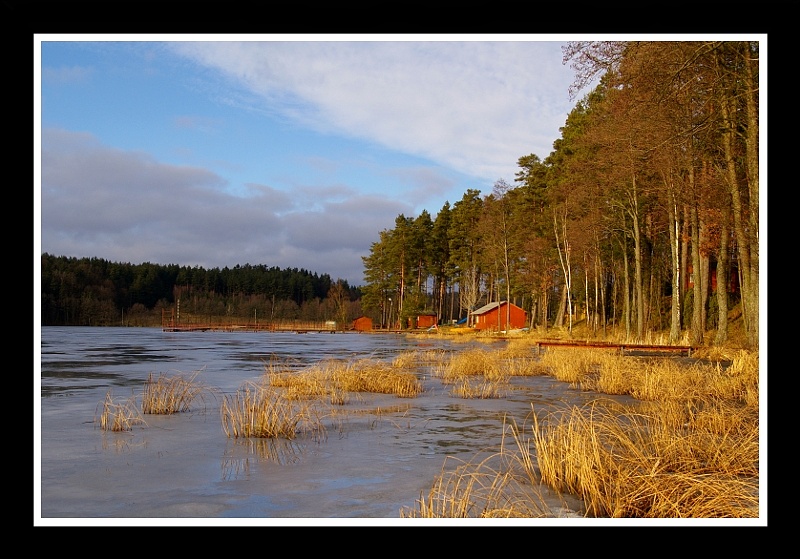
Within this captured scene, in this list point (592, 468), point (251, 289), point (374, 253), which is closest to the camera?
point (592, 468)

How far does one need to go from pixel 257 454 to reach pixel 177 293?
116m

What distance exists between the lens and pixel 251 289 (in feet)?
436

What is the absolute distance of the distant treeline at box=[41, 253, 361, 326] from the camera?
297 feet

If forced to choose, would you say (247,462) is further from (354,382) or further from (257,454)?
(354,382)

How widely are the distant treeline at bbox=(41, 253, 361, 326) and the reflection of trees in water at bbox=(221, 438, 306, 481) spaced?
74.9m

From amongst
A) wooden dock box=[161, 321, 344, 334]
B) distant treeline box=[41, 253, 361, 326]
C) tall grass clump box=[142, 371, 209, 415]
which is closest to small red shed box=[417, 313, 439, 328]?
wooden dock box=[161, 321, 344, 334]

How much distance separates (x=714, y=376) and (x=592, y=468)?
8467 millimetres

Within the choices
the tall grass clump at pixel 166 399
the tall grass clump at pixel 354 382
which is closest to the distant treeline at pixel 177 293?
the tall grass clump at pixel 354 382

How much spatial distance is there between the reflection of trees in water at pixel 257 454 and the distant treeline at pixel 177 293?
7486cm

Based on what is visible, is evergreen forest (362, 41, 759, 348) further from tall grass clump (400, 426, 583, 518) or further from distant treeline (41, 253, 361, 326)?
distant treeline (41, 253, 361, 326)
